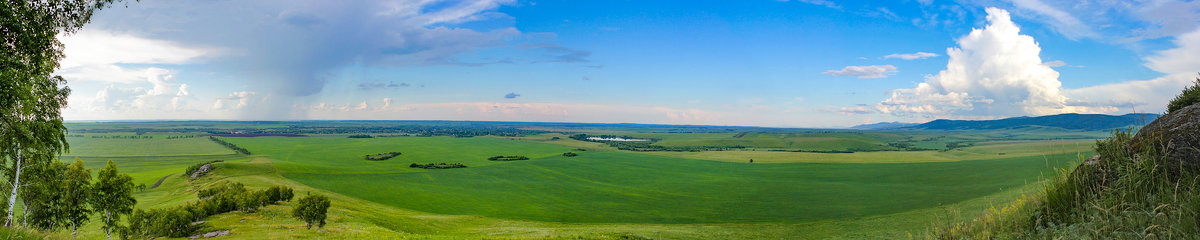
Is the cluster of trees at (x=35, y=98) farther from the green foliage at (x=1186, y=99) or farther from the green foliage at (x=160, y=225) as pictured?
the green foliage at (x=1186, y=99)

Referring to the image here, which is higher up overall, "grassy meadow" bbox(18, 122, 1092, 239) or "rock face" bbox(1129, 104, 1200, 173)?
"rock face" bbox(1129, 104, 1200, 173)

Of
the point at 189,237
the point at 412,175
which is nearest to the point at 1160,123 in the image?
the point at 189,237

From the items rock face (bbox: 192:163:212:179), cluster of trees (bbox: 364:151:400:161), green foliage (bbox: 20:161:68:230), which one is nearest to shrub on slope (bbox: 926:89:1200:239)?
green foliage (bbox: 20:161:68:230)

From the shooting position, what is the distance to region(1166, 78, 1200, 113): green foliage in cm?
1011

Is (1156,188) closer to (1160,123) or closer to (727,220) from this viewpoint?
(1160,123)

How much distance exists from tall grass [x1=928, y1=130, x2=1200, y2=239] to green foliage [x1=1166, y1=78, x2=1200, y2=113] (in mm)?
3234

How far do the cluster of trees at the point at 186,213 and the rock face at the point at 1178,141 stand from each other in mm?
45249

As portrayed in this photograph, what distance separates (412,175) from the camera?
313 ft

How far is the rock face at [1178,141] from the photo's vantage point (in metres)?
7.64

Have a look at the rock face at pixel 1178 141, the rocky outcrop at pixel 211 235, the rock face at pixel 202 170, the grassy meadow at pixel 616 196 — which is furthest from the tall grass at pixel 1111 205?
the rock face at pixel 202 170

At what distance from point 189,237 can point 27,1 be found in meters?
23.8

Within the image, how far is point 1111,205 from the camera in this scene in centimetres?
729

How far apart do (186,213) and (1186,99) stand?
48.4m

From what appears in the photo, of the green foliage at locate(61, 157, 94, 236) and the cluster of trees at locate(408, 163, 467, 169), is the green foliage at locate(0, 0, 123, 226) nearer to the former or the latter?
the green foliage at locate(61, 157, 94, 236)
